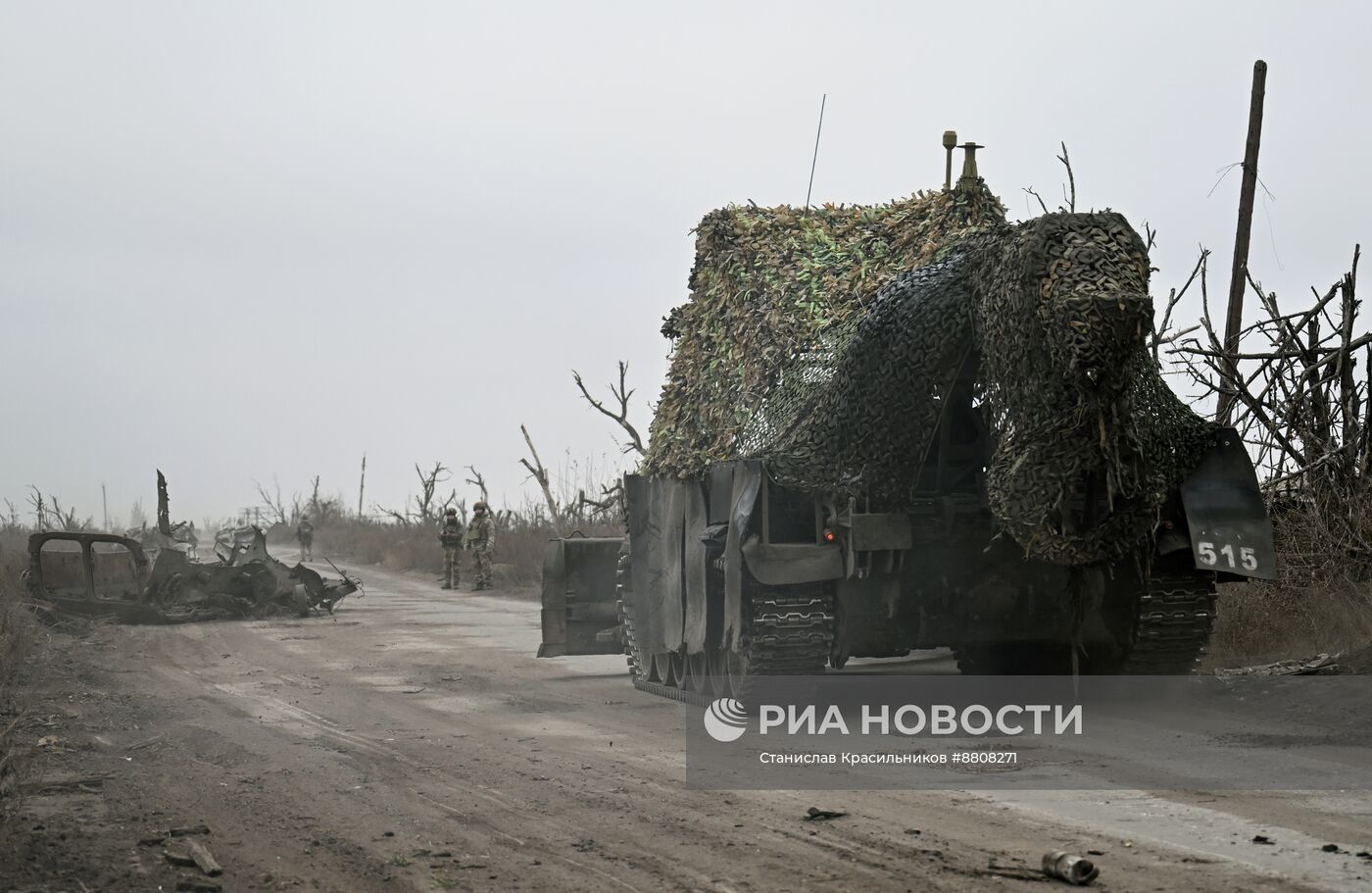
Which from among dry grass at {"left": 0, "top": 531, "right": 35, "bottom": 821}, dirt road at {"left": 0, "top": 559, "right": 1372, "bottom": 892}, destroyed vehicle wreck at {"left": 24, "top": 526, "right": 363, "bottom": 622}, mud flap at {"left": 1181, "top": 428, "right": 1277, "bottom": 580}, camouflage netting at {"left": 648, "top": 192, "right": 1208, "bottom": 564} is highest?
camouflage netting at {"left": 648, "top": 192, "right": 1208, "bottom": 564}

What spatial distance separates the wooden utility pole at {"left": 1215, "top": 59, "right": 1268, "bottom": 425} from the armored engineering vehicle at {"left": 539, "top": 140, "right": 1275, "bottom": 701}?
406 cm

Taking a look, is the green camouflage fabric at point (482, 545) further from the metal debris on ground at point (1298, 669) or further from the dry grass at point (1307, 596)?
the metal debris on ground at point (1298, 669)

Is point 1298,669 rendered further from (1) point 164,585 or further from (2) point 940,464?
(1) point 164,585

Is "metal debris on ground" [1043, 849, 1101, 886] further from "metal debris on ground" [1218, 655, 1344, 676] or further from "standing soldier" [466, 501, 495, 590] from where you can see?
"standing soldier" [466, 501, 495, 590]

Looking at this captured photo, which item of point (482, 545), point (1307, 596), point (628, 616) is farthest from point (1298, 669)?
point (482, 545)

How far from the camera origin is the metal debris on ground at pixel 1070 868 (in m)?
5.91

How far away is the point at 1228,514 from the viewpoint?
10500 mm

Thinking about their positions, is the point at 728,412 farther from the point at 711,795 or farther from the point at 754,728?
the point at 711,795

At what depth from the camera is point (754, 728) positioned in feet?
35.5

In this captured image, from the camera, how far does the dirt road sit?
A: 625 cm

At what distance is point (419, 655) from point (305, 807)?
9236mm

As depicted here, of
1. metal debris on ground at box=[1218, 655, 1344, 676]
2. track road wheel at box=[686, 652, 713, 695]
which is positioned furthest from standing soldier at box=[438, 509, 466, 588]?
metal debris on ground at box=[1218, 655, 1344, 676]

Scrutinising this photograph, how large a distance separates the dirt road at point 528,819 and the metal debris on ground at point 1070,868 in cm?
7

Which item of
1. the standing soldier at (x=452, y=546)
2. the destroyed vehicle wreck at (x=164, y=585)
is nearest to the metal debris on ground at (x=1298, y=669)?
the destroyed vehicle wreck at (x=164, y=585)
